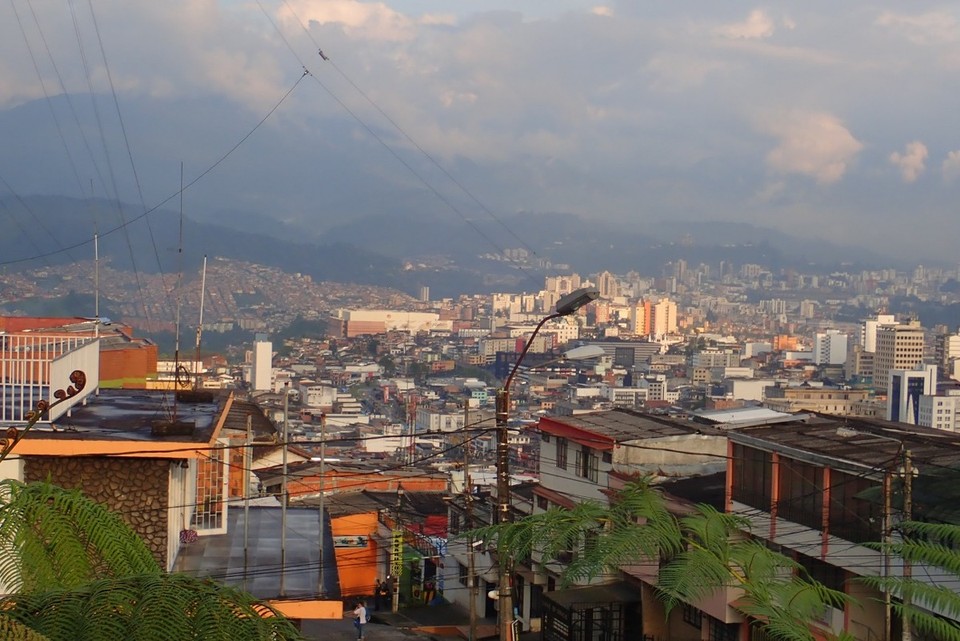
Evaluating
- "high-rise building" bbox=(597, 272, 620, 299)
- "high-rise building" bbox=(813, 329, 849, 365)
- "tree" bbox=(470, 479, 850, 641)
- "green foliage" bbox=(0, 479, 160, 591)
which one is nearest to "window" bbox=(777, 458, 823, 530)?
"tree" bbox=(470, 479, 850, 641)

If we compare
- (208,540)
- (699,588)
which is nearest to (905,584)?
(699,588)

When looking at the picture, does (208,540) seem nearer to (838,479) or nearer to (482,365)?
(838,479)

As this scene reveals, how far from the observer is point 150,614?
7.70 feet

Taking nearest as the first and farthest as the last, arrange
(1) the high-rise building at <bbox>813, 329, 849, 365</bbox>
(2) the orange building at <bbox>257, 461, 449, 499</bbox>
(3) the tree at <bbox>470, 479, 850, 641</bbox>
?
(3) the tree at <bbox>470, 479, 850, 641</bbox> < (2) the orange building at <bbox>257, 461, 449, 499</bbox> < (1) the high-rise building at <bbox>813, 329, 849, 365</bbox>

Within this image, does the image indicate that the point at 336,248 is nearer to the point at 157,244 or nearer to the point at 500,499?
the point at 157,244

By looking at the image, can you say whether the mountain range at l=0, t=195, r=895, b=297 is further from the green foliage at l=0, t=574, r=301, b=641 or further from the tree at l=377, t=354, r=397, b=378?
the green foliage at l=0, t=574, r=301, b=641

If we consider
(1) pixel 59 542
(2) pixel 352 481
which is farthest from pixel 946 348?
(1) pixel 59 542

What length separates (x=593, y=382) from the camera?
3000 inches

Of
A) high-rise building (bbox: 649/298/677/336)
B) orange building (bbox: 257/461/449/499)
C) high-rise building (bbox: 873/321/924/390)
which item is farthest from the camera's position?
high-rise building (bbox: 649/298/677/336)

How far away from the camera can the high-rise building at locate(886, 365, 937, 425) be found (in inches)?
2552

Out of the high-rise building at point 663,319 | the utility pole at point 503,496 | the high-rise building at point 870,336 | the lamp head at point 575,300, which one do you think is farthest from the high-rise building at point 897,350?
the lamp head at point 575,300

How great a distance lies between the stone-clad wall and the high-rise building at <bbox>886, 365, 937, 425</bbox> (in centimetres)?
6095

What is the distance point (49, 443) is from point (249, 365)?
44572 millimetres

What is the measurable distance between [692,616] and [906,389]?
60.7 m
